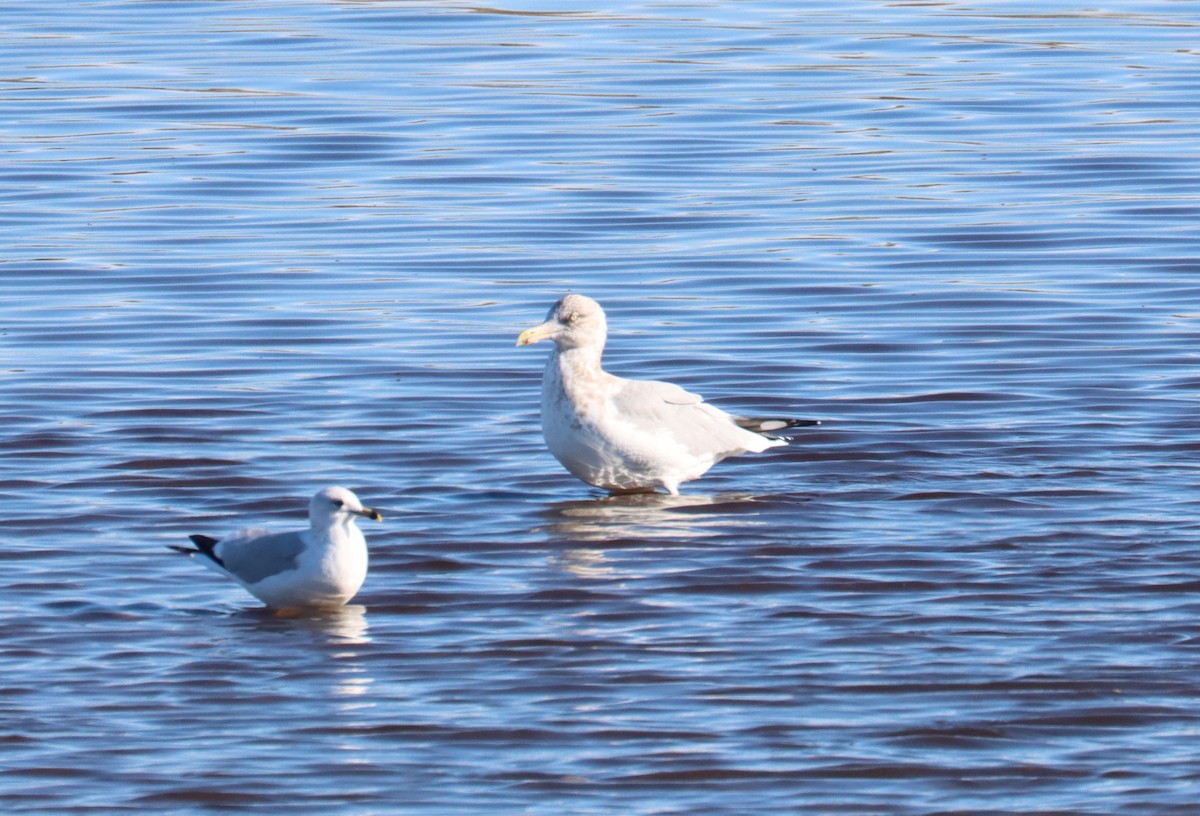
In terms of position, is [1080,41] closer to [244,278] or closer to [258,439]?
[244,278]

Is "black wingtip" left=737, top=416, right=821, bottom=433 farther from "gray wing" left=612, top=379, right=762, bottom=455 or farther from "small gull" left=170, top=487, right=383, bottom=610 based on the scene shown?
"small gull" left=170, top=487, right=383, bottom=610

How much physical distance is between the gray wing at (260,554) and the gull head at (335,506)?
0.12m

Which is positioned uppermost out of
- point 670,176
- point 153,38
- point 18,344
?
point 153,38

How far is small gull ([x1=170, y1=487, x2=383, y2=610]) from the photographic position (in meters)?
8.87

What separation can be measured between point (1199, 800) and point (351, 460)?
18.0 feet

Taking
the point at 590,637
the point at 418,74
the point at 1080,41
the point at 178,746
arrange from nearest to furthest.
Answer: the point at 178,746, the point at 590,637, the point at 418,74, the point at 1080,41

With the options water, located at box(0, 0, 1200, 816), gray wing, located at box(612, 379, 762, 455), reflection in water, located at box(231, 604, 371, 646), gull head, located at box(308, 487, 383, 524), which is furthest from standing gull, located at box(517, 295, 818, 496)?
gull head, located at box(308, 487, 383, 524)

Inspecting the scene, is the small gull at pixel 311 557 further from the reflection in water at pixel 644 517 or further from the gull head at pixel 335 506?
the reflection in water at pixel 644 517

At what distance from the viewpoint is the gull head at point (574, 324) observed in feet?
36.1

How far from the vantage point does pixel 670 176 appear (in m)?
19.8

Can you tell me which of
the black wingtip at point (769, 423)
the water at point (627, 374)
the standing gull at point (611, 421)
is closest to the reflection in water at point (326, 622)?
the water at point (627, 374)

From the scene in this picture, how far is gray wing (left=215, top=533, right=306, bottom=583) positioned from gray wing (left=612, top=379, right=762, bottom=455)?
2278 mm

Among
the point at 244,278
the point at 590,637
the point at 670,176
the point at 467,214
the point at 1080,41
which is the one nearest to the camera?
the point at 590,637

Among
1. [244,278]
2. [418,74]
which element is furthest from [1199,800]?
[418,74]
